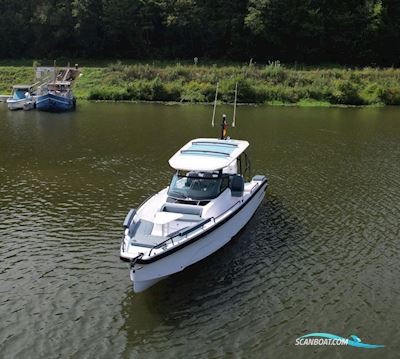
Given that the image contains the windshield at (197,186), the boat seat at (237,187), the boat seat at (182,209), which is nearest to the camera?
the boat seat at (182,209)

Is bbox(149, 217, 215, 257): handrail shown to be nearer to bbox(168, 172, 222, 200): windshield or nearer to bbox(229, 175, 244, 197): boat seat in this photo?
bbox(168, 172, 222, 200): windshield

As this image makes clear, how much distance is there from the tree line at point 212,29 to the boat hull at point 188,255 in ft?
227

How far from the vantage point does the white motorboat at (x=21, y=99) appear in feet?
189

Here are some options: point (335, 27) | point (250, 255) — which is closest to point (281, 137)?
point (250, 255)

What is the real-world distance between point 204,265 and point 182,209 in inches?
89.8

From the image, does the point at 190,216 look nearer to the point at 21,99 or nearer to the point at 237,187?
the point at 237,187

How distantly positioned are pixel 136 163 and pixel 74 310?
712 inches

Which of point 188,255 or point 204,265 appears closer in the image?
point 188,255

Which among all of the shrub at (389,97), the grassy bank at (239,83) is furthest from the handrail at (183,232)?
the shrub at (389,97)

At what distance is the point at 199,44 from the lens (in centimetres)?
9119

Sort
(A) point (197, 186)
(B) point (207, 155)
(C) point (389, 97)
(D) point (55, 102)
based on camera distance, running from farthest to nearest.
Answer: (C) point (389, 97)
(D) point (55, 102)
(B) point (207, 155)
(A) point (197, 186)

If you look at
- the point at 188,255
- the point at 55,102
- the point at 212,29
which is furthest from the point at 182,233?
the point at 212,29

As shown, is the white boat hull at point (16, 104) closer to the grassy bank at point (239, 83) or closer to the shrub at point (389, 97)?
the grassy bank at point (239, 83)

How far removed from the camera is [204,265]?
1847 centimetres
